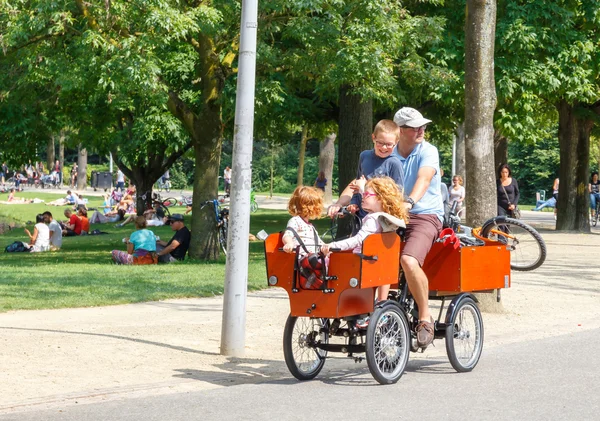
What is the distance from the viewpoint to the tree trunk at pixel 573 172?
30.1 m

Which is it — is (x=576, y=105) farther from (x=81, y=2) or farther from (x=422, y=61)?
(x=81, y=2)

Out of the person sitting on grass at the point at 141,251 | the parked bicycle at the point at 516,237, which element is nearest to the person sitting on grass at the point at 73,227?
the person sitting on grass at the point at 141,251

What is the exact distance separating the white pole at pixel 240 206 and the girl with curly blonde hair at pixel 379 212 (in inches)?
68.2

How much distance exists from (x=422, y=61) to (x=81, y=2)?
22.5 ft

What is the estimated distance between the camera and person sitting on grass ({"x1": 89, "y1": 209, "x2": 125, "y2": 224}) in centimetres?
3759

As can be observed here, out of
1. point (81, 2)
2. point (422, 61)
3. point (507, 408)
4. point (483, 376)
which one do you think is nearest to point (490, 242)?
point (483, 376)

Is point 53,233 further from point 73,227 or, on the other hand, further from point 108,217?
point 108,217

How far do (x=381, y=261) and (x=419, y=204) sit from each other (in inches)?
30.6

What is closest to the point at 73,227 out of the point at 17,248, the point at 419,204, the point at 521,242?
the point at 17,248

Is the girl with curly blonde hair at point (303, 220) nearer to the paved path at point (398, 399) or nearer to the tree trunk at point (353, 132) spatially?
the paved path at point (398, 399)

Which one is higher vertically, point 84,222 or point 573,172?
point 573,172

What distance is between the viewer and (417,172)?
8391 millimetres

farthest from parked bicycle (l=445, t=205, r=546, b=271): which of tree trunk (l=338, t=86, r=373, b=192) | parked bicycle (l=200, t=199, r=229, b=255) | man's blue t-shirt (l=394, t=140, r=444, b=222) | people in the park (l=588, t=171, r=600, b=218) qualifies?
people in the park (l=588, t=171, r=600, b=218)

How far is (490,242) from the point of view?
9328mm
